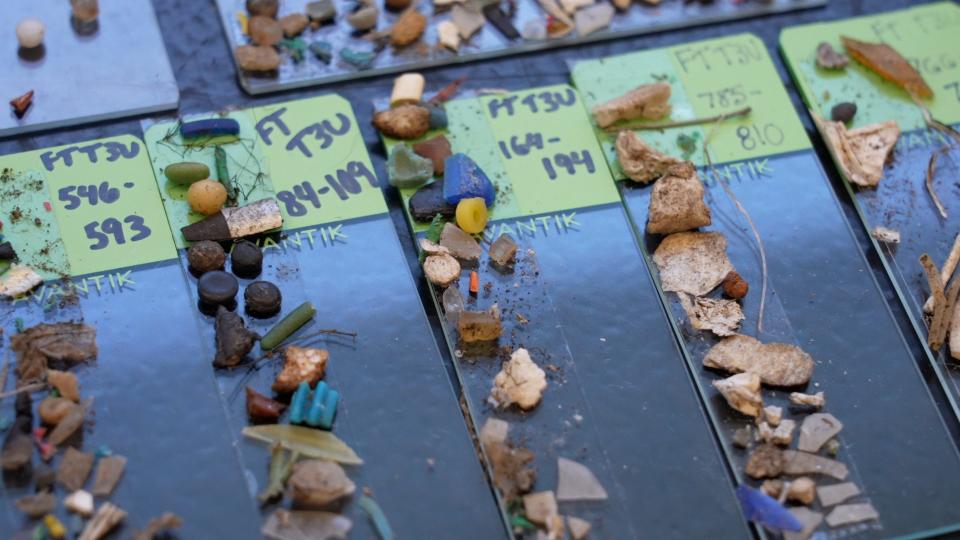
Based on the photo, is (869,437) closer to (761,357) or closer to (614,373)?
(761,357)

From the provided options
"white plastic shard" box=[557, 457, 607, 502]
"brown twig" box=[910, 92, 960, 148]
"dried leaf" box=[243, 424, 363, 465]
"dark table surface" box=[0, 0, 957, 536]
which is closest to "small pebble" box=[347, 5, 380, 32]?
"dark table surface" box=[0, 0, 957, 536]

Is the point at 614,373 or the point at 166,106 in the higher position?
the point at 166,106

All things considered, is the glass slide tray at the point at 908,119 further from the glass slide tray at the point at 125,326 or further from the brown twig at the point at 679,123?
the glass slide tray at the point at 125,326

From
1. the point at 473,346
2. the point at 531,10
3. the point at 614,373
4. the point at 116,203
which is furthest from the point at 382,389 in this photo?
the point at 531,10

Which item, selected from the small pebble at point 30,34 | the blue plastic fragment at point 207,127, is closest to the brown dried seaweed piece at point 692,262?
the blue plastic fragment at point 207,127

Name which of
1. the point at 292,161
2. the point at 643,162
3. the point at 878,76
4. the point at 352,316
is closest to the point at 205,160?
the point at 292,161
